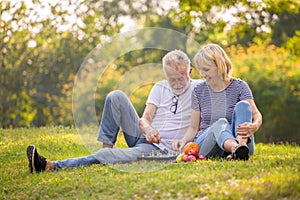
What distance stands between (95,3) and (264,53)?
16.0 feet

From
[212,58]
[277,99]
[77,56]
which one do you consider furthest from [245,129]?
[77,56]

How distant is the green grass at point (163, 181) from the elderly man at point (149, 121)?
136 mm

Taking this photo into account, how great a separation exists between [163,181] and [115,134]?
1.34 meters

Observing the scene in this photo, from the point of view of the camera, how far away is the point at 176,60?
5492 mm

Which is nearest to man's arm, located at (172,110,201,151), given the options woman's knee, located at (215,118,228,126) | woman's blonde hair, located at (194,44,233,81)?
woman's knee, located at (215,118,228,126)

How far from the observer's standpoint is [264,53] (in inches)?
477

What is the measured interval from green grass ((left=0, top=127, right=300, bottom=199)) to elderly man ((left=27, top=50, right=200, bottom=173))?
136mm

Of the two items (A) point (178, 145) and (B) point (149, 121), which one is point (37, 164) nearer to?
(B) point (149, 121)

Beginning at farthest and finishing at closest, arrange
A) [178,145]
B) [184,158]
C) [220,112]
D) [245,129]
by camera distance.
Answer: [220,112] → [178,145] → [184,158] → [245,129]

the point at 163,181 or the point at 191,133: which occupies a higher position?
the point at 191,133

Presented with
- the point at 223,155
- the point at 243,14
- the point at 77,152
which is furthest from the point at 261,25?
the point at 223,155

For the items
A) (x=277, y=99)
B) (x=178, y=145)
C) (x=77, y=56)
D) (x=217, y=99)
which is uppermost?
(x=77, y=56)

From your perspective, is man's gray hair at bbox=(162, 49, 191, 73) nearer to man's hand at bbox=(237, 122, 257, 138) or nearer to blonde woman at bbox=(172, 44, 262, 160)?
blonde woman at bbox=(172, 44, 262, 160)

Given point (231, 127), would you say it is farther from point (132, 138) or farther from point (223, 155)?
point (132, 138)
